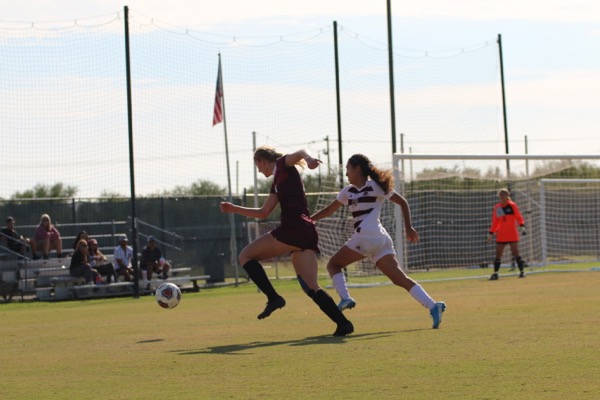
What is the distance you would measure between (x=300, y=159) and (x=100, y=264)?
55.0 ft

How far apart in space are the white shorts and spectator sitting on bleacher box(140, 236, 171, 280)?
15678 mm

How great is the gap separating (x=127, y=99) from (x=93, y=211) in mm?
6676

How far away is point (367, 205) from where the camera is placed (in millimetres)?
12133

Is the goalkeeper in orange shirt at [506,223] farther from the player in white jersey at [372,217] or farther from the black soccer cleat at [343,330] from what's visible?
the black soccer cleat at [343,330]

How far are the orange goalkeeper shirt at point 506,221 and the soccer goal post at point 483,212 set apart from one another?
4272 millimetres

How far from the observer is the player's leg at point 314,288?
11.1 metres

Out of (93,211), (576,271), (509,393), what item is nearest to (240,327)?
(509,393)

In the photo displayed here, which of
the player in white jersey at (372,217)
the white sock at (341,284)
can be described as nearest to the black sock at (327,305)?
the player in white jersey at (372,217)

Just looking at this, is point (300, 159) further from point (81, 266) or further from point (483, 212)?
point (483, 212)

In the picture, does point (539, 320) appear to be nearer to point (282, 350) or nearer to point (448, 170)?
point (282, 350)

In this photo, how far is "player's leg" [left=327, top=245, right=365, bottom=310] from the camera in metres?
12.4

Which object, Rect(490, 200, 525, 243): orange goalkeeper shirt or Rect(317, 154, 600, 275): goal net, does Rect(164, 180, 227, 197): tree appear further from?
Rect(490, 200, 525, 243): orange goalkeeper shirt

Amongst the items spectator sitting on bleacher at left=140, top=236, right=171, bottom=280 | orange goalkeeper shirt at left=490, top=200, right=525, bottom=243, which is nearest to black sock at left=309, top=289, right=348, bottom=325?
orange goalkeeper shirt at left=490, top=200, right=525, bottom=243

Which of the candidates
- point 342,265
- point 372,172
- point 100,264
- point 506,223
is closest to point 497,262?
point 506,223
